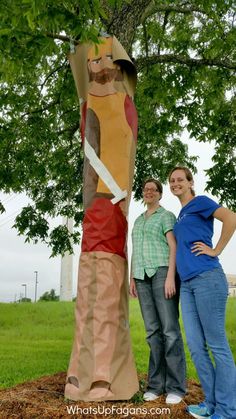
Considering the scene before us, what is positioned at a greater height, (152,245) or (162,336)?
(152,245)

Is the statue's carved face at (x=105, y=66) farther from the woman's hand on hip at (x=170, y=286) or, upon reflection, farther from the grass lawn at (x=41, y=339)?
the grass lawn at (x=41, y=339)

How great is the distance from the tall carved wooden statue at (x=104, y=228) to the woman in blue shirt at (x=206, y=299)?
89 centimetres

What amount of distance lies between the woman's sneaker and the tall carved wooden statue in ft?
2.11

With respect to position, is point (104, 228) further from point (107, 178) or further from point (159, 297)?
point (159, 297)

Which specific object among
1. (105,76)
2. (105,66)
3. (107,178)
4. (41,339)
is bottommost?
(41,339)

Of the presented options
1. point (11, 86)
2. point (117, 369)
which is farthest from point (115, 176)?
point (11, 86)

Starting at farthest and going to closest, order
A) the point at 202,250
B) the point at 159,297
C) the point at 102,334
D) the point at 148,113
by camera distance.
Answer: the point at 148,113 < the point at 102,334 < the point at 159,297 < the point at 202,250

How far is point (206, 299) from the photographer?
14.5 feet

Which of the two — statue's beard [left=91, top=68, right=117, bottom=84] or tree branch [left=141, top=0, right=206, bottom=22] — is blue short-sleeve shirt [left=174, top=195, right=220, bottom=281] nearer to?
statue's beard [left=91, top=68, right=117, bottom=84]

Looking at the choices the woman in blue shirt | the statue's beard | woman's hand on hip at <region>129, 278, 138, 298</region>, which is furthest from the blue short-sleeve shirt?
the statue's beard

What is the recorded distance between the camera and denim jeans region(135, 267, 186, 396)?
16.4ft

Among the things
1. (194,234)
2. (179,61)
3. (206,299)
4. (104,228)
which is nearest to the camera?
(206,299)

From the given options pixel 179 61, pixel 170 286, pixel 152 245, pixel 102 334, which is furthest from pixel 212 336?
pixel 179 61

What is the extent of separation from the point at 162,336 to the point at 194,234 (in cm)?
129
